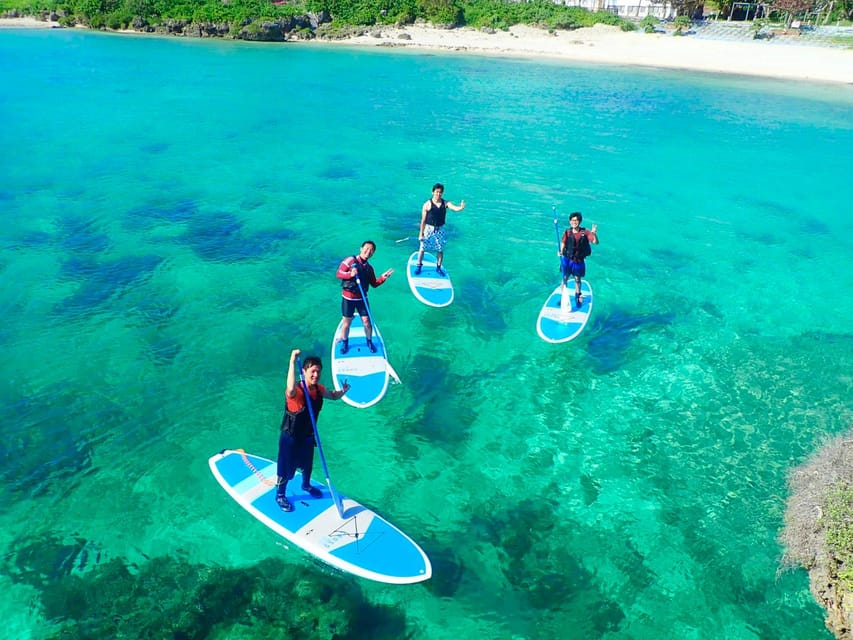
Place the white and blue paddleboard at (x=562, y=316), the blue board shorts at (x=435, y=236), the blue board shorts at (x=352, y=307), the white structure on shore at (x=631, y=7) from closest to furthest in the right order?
the blue board shorts at (x=352, y=307) → the white and blue paddleboard at (x=562, y=316) → the blue board shorts at (x=435, y=236) → the white structure on shore at (x=631, y=7)

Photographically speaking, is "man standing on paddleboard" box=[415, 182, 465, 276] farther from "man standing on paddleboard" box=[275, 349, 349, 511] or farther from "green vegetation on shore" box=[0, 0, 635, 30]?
"green vegetation on shore" box=[0, 0, 635, 30]

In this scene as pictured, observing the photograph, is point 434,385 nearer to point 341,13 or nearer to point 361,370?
point 361,370

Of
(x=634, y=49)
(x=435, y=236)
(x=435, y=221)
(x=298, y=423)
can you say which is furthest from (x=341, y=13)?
(x=298, y=423)

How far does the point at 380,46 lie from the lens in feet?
220

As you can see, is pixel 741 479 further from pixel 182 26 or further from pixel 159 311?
pixel 182 26

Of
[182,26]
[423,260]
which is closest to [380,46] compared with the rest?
[182,26]

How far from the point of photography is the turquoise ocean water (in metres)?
8.71

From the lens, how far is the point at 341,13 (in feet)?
249

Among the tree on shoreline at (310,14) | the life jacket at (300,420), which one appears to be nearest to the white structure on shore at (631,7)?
the tree on shoreline at (310,14)

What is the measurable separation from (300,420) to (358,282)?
4.49 m

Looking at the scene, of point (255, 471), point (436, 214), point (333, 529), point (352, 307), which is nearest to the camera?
point (333, 529)

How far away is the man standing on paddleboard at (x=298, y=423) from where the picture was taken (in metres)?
7.97

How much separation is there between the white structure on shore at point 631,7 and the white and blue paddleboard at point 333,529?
8030 cm

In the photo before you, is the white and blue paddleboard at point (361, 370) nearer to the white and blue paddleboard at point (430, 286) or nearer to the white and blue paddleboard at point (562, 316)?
the white and blue paddleboard at point (430, 286)
